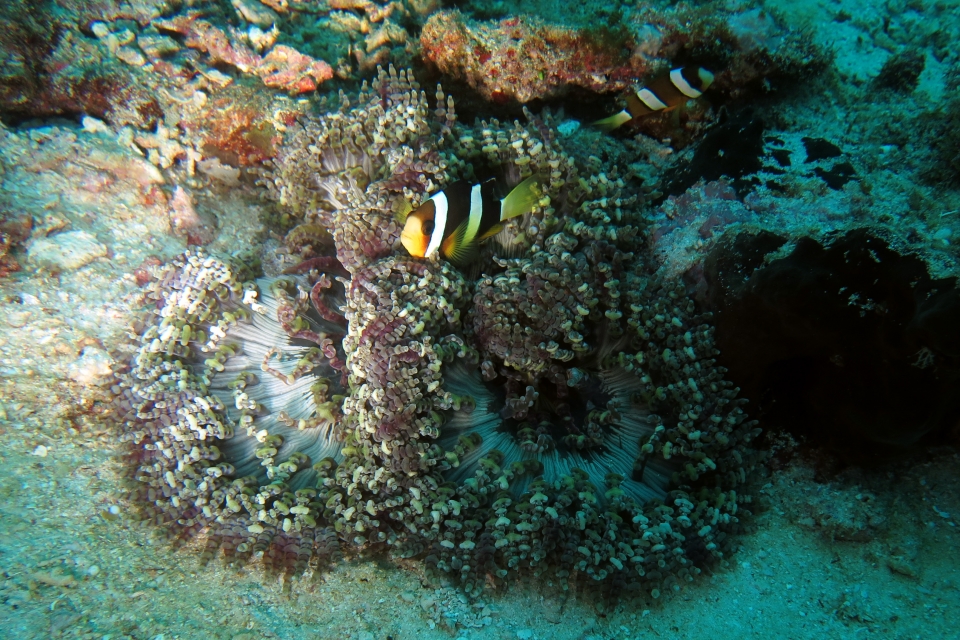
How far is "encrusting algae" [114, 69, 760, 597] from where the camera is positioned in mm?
2592

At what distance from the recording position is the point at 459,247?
291cm

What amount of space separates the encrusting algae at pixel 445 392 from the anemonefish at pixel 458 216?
145 millimetres

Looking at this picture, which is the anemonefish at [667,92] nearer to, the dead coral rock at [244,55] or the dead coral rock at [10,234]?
the dead coral rock at [244,55]

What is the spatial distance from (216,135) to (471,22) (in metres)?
2.16

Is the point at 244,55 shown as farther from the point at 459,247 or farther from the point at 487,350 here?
the point at 487,350

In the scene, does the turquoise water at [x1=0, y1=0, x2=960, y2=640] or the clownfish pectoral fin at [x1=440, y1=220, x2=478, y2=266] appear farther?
the clownfish pectoral fin at [x1=440, y1=220, x2=478, y2=266]

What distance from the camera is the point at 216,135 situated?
156 inches

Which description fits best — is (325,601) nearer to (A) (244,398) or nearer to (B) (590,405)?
(A) (244,398)

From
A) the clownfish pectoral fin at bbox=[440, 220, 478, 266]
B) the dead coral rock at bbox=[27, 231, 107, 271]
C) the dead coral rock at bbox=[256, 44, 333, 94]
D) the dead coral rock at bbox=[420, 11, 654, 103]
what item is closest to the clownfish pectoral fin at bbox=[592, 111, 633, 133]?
the dead coral rock at bbox=[420, 11, 654, 103]

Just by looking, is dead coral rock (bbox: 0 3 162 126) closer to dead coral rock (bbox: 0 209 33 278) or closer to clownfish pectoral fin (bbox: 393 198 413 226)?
dead coral rock (bbox: 0 209 33 278)

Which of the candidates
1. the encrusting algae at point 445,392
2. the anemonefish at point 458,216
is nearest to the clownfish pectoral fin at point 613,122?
the encrusting algae at point 445,392

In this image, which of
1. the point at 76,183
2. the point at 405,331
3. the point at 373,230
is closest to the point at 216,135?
the point at 76,183

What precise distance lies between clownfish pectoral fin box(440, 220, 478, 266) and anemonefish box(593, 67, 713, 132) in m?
1.67

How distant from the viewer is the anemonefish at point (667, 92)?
3539 mm
